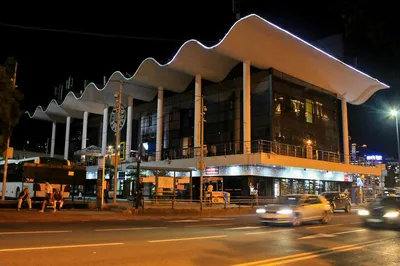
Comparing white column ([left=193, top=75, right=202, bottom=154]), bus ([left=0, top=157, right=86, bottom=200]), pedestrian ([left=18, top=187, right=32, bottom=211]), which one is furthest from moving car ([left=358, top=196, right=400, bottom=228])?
white column ([left=193, top=75, right=202, bottom=154])

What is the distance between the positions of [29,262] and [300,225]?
13.4 m

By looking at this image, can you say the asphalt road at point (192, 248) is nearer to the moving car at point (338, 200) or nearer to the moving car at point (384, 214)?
the moving car at point (384, 214)

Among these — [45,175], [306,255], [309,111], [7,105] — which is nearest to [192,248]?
[306,255]

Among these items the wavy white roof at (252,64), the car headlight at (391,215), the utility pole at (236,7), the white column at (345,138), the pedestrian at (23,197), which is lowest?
the car headlight at (391,215)

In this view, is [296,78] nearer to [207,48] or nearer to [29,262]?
[207,48]

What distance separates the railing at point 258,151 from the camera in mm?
37062

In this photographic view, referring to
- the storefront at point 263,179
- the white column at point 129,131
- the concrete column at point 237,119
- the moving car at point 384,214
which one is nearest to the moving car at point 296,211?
the moving car at point 384,214

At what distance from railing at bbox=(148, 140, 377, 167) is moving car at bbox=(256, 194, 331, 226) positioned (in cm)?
1467

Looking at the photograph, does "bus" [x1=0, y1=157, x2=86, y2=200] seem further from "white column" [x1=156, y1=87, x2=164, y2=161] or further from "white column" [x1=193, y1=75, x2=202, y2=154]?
"white column" [x1=156, y1=87, x2=164, y2=161]

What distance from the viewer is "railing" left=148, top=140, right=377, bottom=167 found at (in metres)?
37.1

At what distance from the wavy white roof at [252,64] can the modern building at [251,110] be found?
102mm

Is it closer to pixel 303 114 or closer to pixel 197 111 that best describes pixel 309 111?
pixel 303 114

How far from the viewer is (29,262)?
807 centimetres

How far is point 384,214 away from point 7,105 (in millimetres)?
17110
